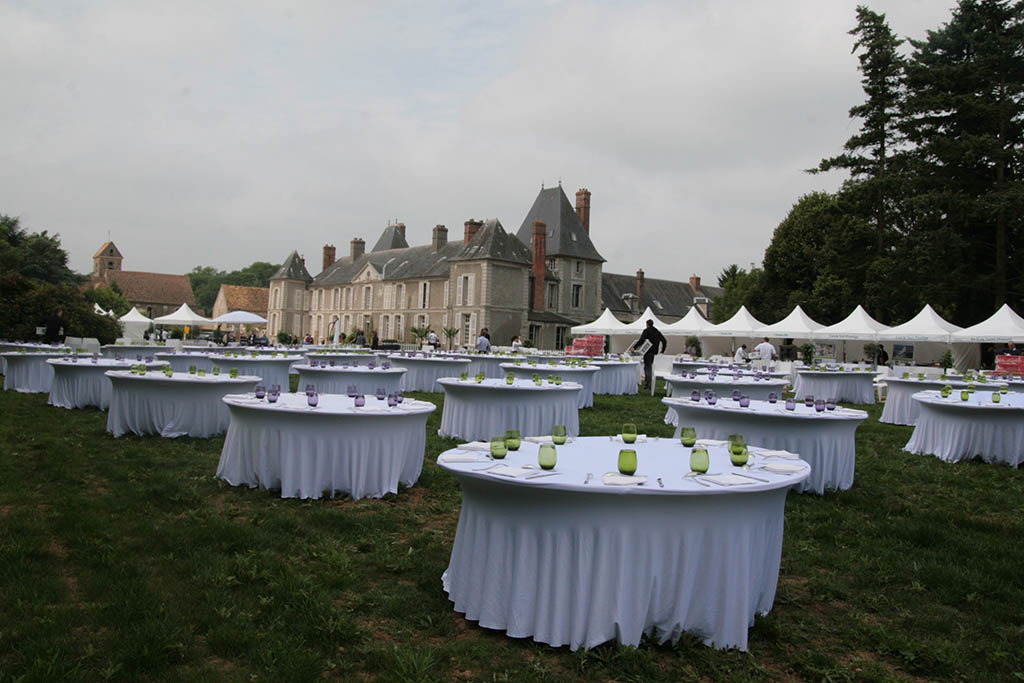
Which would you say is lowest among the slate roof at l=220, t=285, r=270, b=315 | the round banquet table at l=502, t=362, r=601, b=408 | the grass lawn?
the grass lawn

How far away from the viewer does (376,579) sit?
4367 mm

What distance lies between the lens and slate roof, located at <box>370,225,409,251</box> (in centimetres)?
6500

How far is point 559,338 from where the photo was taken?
52.5 metres

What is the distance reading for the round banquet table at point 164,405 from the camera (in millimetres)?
8875

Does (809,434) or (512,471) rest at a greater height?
(512,471)

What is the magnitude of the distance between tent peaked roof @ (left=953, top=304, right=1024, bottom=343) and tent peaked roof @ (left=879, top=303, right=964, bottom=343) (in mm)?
449

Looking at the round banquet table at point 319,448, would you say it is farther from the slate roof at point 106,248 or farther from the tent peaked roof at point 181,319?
the slate roof at point 106,248

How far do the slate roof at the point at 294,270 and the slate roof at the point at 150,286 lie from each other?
2798 centimetres

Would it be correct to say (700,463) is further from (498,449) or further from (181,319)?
(181,319)

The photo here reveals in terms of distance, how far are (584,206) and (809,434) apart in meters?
51.3

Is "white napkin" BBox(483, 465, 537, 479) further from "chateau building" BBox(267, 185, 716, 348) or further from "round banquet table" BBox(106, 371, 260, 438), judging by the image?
"chateau building" BBox(267, 185, 716, 348)

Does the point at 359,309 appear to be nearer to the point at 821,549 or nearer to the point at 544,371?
the point at 544,371

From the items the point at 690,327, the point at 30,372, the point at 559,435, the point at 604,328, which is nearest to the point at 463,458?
the point at 559,435

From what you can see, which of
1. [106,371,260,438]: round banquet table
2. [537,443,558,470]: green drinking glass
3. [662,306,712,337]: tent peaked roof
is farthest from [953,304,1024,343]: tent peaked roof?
[537,443,558,470]: green drinking glass
